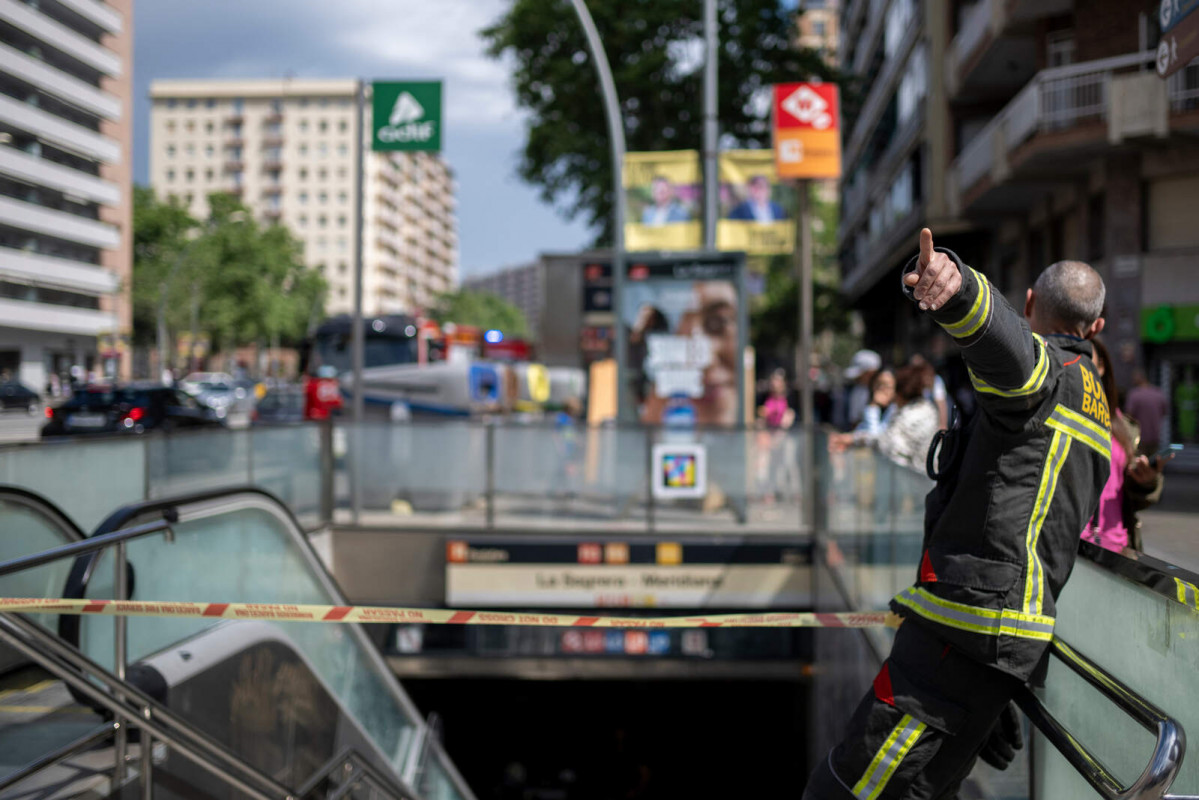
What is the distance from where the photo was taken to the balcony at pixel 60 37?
7971 millimetres

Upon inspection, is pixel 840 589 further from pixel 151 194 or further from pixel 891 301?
pixel 151 194

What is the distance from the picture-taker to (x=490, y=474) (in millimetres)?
12680

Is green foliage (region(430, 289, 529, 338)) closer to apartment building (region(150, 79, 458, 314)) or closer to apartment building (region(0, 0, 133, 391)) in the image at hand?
apartment building (region(150, 79, 458, 314))

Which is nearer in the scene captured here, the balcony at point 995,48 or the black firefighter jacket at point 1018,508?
the black firefighter jacket at point 1018,508

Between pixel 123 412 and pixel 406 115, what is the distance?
12.8m

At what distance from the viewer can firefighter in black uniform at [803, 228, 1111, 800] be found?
8.61 ft

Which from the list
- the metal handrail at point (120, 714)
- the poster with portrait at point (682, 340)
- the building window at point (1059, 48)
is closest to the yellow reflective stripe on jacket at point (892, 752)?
the metal handrail at point (120, 714)

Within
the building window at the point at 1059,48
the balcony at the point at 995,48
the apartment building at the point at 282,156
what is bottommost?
Answer: the building window at the point at 1059,48

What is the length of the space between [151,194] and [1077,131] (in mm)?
62654

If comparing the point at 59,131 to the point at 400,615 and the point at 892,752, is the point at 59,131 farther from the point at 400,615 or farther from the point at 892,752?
the point at 892,752

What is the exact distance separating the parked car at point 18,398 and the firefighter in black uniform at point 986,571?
696 inches

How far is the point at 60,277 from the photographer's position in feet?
43.3

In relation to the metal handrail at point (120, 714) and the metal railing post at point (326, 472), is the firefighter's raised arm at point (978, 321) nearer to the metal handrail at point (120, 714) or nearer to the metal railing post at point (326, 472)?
the metal handrail at point (120, 714)

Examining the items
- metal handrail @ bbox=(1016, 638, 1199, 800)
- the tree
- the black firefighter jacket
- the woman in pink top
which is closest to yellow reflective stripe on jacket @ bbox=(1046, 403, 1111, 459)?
the black firefighter jacket
